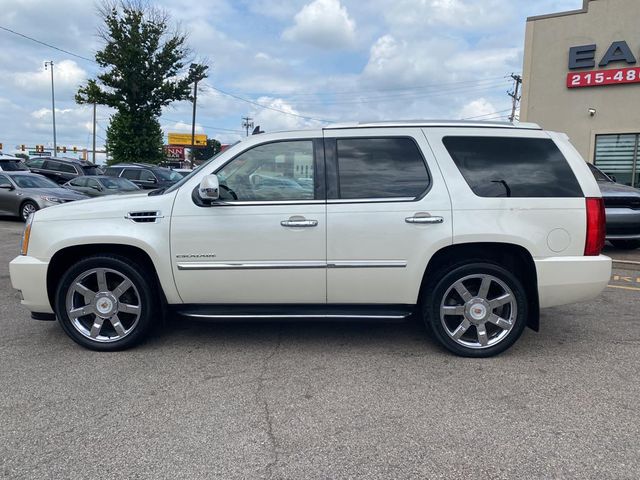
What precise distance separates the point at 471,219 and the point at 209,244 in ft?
6.89

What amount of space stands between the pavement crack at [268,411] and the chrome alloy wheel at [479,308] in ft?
4.76

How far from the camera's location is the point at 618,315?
542 cm

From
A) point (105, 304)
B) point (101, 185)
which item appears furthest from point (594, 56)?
point (105, 304)

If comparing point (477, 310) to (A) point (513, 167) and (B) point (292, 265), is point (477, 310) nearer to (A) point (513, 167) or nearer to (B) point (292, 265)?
(A) point (513, 167)

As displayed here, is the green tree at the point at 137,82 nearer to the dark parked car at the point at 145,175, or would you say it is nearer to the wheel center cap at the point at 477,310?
the dark parked car at the point at 145,175

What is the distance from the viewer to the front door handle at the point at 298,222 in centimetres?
397

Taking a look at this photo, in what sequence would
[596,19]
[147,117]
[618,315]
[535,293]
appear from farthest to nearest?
[147,117]
[596,19]
[618,315]
[535,293]

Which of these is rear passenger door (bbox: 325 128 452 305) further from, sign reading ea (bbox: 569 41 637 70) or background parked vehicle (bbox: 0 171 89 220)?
sign reading ea (bbox: 569 41 637 70)

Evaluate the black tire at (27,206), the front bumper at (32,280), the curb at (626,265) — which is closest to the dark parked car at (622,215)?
the curb at (626,265)

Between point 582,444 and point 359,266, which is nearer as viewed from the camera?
point 582,444

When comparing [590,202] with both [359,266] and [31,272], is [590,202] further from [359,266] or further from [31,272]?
[31,272]

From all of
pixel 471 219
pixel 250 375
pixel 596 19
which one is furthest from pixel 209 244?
pixel 596 19

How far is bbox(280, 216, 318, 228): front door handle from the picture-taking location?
3967 mm

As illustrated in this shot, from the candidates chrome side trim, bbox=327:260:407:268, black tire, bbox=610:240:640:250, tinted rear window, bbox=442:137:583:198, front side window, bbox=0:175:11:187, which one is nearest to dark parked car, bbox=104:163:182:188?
front side window, bbox=0:175:11:187
